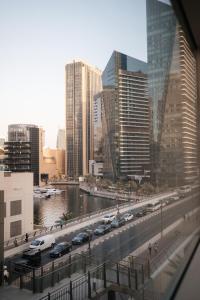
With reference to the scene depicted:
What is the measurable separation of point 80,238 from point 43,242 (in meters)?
0.83

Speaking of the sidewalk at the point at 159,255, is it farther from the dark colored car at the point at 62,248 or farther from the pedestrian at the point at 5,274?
the dark colored car at the point at 62,248

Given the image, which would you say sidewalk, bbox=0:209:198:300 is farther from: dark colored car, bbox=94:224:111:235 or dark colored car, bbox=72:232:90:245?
dark colored car, bbox=94:224:111:235

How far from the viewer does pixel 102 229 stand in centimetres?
414

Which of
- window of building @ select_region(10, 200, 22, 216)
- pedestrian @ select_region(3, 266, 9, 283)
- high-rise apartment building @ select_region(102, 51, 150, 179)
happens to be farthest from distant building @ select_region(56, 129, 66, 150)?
pedestrian @ select_region(3, 266, 9, 283)

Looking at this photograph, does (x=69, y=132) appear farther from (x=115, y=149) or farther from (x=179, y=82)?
(x=115, y=149)

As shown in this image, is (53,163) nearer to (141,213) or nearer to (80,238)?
(80,238)

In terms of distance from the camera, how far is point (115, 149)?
253 centimetres

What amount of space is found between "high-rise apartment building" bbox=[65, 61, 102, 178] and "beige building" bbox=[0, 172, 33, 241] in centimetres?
271

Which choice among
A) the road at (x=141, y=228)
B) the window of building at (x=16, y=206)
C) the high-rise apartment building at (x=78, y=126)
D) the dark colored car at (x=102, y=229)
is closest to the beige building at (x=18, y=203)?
the window of building at (x=16, y=206)

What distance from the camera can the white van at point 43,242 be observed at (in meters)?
2.54

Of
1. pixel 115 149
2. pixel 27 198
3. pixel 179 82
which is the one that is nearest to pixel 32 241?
pixel 27 198

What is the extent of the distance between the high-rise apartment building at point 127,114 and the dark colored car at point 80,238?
1.04m

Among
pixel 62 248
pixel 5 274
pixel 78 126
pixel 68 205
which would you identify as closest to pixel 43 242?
pixel 62 248

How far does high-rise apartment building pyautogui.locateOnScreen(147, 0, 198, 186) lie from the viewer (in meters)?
2.61
